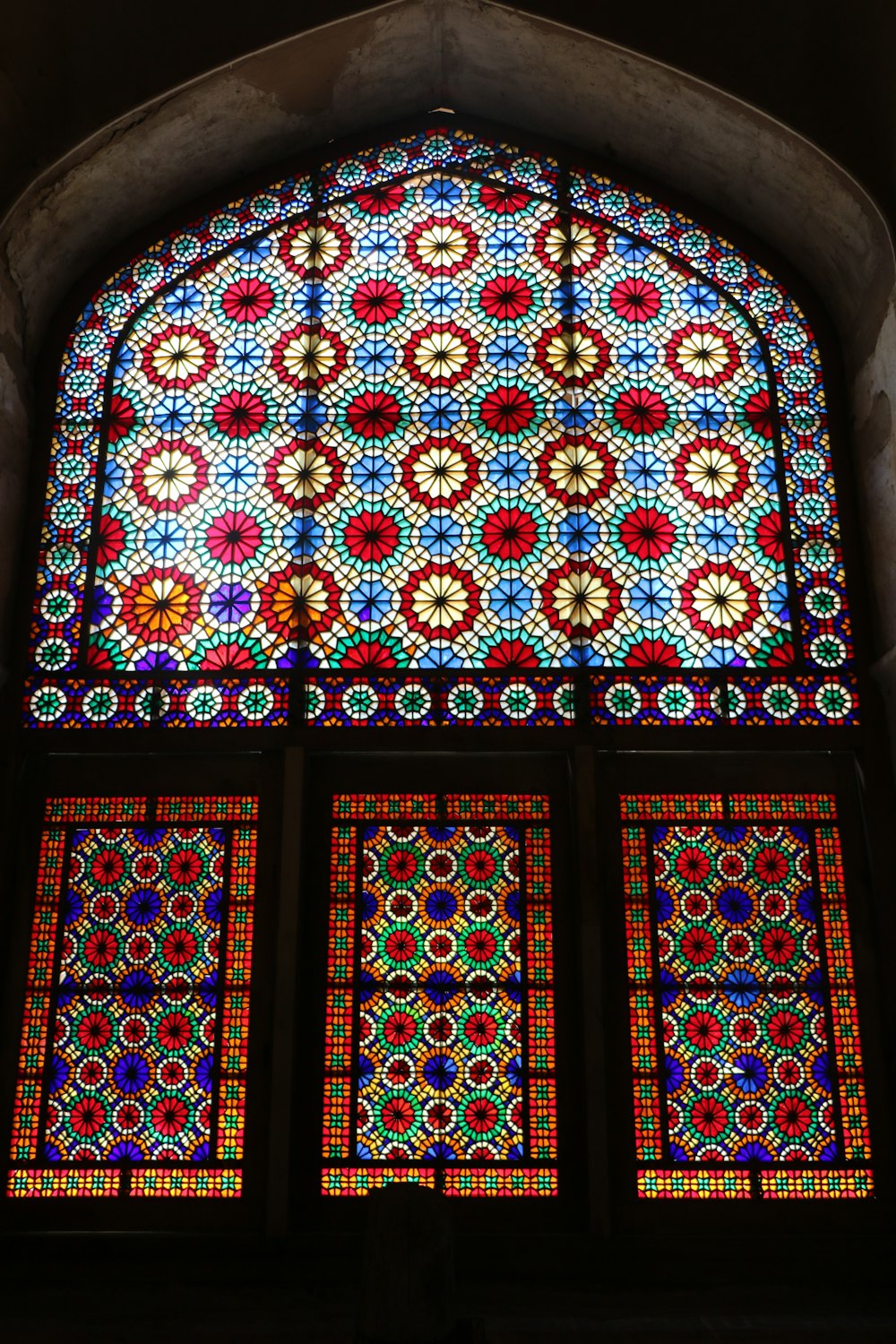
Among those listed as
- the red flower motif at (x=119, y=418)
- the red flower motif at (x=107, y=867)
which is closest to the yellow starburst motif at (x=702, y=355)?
the red flower motif at (x=119, y=418)

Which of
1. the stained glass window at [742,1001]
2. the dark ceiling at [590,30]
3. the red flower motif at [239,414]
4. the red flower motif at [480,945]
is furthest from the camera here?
the red flower motif at [239,414]

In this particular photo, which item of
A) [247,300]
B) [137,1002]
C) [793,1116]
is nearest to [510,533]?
[247,300]

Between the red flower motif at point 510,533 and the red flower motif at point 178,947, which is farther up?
the red flower motif at point 510,533

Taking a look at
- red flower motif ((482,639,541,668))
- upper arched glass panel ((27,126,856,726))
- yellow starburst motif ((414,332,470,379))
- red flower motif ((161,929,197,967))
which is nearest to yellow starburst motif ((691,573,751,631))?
upper arched glass panel ((27,126,856,726))

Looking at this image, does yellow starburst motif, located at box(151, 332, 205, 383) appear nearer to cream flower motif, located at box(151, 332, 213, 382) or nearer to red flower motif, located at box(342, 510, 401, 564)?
cream flower motif, located at box(151, 332, 213, 382)

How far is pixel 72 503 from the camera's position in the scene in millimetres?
4348

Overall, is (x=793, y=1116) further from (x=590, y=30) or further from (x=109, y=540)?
(x=590, y=30)

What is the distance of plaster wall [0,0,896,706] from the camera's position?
13.7 feet

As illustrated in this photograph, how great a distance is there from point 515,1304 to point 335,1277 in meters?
0.54

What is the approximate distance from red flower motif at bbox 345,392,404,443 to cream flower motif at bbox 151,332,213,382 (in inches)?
24.5

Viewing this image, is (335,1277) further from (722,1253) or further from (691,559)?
(691,559)

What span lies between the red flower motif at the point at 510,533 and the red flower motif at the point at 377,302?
35.8 inches

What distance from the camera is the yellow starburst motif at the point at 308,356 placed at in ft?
14.7

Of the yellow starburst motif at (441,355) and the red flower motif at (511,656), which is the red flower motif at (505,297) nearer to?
the yellow starburst motif at (441,355)
